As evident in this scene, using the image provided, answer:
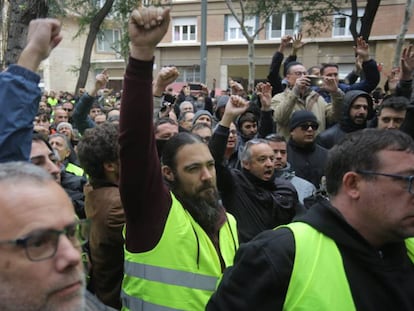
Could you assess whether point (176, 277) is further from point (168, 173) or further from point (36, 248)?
point (36, 248)

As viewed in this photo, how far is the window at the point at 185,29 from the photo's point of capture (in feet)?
102

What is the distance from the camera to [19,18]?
186 inches

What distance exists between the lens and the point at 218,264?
83.7 inches

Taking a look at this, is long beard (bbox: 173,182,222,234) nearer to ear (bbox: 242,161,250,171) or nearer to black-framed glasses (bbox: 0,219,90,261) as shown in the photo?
black-framed glasses (bbox: 0,219,90,261)

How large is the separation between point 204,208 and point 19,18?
3685 millimetres

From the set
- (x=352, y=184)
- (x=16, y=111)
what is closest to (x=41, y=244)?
(x=16, y=111)

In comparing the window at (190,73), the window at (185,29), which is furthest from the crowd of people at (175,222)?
the window at (185,29)

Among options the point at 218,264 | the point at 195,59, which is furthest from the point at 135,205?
the point at 195,59

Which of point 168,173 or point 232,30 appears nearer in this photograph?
point 168,173

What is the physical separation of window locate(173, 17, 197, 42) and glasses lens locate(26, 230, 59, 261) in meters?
30.8

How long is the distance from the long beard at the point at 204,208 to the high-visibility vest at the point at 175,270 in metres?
0.11

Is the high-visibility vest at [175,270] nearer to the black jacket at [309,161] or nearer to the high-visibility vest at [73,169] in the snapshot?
the black jacket at [309,161]

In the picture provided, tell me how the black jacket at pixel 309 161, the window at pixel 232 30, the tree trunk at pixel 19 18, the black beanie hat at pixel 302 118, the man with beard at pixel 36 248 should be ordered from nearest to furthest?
1. the man with beard at pixel 36 248
2. the black jacket at pixel 309 161
3. the black beanie hat at pixel 302 118
4. the tree trunk at pixel 19 18
5. the window at pixel 232 30

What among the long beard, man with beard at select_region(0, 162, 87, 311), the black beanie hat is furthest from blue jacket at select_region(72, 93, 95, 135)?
man with beard at select_region(0, 162, 87, 311)
